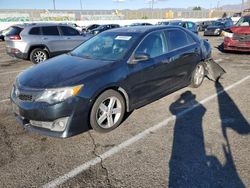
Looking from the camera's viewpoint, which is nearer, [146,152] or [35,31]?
[146,152]

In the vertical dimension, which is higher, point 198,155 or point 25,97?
point 25,97

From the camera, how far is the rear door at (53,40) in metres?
10.4

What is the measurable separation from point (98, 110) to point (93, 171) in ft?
3.50

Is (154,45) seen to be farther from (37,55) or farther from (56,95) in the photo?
(37,55)

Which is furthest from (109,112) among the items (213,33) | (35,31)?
(213,33)

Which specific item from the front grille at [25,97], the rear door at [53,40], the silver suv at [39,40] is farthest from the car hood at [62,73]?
the rear door at [53,40]

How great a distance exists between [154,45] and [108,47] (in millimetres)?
889

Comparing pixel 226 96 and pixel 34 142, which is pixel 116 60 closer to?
pixel 34 142

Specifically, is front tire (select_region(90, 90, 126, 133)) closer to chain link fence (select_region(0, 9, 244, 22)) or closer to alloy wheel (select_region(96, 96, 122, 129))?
alloy wheel (select_region(96, 96, 122, 129))

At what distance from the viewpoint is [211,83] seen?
6734mm

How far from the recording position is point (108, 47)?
471 cm

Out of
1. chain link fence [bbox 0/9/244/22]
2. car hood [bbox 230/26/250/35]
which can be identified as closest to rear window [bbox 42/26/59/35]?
car hood [bbox 230/26/250/35]

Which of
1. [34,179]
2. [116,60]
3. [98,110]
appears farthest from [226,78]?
[34,179]

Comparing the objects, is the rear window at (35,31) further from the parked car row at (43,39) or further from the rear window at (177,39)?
the rear window at (177,39)
